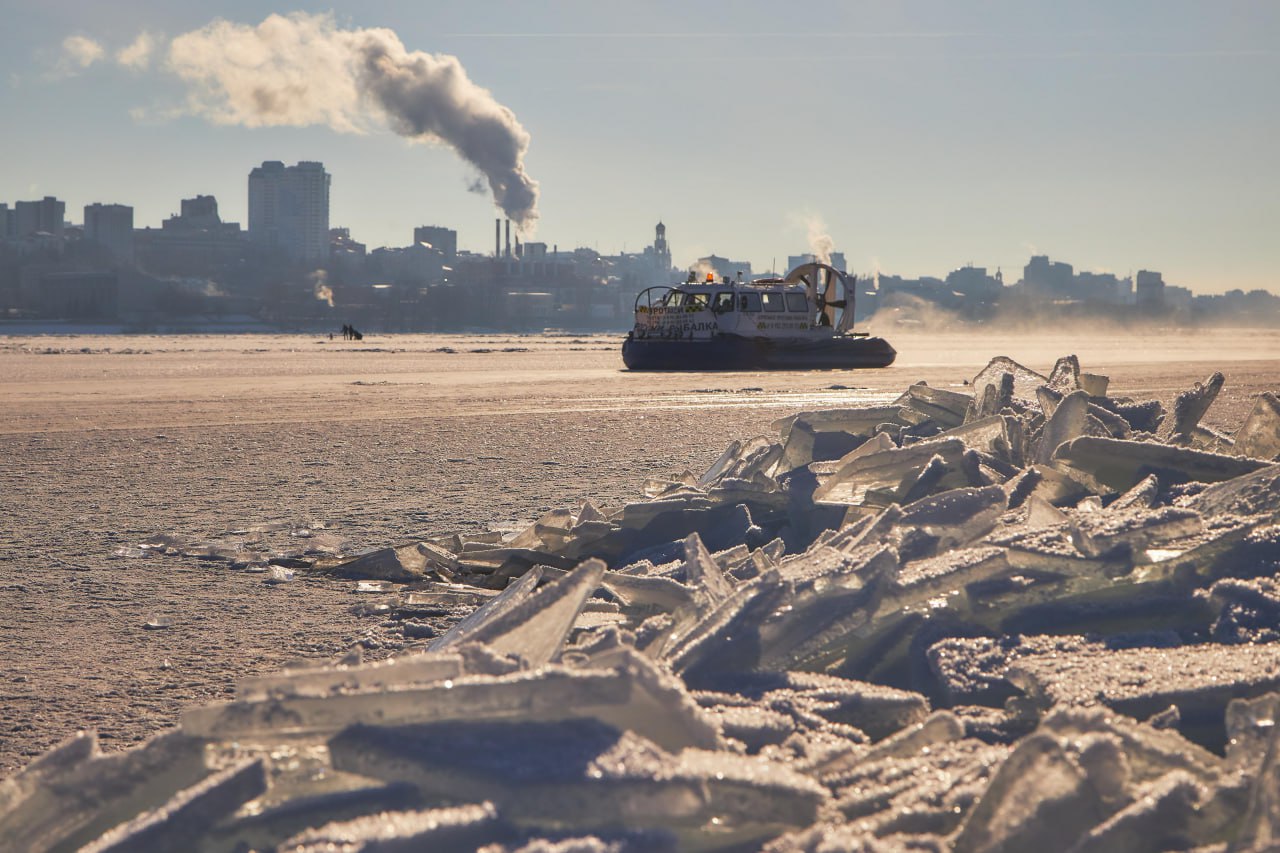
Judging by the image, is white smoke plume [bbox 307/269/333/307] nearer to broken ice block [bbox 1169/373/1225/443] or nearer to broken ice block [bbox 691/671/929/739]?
broken ice block [bbox 1169/373/1225/443]

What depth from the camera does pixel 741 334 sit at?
97.2 ft

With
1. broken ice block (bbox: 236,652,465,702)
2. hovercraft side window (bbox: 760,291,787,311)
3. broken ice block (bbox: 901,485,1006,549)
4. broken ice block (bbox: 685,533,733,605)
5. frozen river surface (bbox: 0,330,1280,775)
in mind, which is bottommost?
frozen river surface (bbox: 0,330,1280,775)

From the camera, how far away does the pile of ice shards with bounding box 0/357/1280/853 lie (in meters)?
2.03

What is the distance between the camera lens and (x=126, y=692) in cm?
381

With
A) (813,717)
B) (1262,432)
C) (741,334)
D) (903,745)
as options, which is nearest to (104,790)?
(813,717)

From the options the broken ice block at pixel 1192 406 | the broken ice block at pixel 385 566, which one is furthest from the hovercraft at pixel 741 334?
the broken ice block at pixel 385 566

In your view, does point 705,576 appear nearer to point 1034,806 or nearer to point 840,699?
point 840,699

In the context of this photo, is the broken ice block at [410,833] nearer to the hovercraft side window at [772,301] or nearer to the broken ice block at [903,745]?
the broken ice block at [903,745]

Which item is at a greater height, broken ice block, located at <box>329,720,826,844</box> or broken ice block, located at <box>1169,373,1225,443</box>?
broken ice block, located at <box>1169,373,1225,443</box>

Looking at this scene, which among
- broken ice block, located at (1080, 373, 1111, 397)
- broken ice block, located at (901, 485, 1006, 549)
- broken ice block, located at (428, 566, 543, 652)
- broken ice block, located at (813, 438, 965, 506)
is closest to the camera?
broken ice block, located at (428, 566, 543, 652)

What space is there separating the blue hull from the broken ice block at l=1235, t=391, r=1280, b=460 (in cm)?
2212

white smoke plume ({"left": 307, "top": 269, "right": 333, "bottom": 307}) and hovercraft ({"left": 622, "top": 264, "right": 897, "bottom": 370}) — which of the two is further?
white smoke plume ({"left": 307, "top": 269, "right": 333, "bottom": 307})

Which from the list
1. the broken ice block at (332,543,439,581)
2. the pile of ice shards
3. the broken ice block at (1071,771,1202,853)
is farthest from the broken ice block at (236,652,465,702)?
the broken ice block at (332,543,439,581)

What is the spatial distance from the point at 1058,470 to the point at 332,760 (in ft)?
11.5
